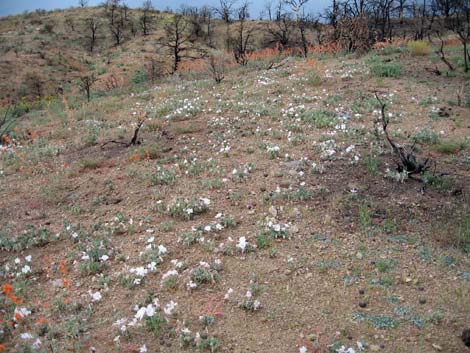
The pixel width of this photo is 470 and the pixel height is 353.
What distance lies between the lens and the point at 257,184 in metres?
6.18

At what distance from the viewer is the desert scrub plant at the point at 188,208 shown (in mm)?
5527

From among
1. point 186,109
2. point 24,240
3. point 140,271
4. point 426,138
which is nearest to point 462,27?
point 426,138

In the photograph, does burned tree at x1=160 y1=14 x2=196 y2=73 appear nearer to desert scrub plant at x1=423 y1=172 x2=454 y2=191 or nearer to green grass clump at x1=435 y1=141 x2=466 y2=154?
green grass clump at x1=435 y1=141 x2=466 y2=154

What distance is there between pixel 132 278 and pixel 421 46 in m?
12.1

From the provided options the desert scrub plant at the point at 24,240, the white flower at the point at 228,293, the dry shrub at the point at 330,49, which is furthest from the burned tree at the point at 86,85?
the white flower at the point at 228,293

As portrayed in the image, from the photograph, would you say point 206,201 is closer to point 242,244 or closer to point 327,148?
point 242,244

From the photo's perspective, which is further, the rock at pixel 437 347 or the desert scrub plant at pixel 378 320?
the desert scrub plant at pixel 378 320

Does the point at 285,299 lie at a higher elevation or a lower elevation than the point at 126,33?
lower

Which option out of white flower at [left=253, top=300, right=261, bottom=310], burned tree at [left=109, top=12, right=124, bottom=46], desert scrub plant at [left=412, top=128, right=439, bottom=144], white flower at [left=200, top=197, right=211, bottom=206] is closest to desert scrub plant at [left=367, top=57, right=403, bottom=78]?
desert scrub plant at [left=412, top=128, right=439, bottom=144]

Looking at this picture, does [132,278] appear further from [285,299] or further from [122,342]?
[285,299]

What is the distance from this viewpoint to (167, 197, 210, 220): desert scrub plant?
18.1ft

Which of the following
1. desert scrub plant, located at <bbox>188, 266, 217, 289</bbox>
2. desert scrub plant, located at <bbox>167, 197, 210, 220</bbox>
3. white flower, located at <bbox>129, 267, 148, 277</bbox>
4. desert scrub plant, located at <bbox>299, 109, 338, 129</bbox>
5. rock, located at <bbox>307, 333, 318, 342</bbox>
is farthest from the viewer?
desert scrub plant, located at <bbox>299, 109, 338, 129</bbox>

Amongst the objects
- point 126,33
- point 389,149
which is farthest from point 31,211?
point 126,33

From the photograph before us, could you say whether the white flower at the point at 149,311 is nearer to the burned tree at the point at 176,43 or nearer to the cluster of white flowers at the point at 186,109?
the cluster of white flowers at the point at 186,109
